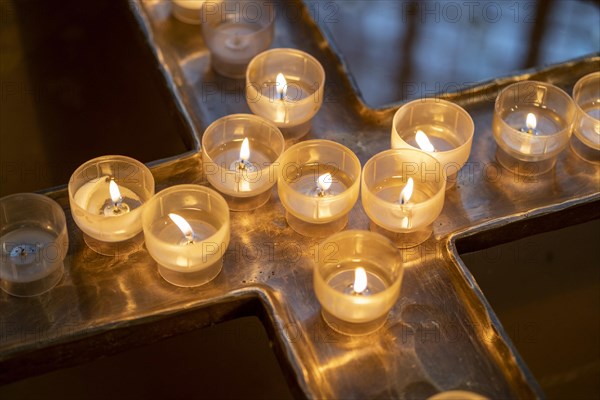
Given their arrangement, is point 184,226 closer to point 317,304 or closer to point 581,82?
point 317,304

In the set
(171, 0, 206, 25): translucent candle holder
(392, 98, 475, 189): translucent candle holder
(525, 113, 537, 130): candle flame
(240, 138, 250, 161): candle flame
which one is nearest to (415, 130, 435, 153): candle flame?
(392, 98, 475, 189): translucent candle holder

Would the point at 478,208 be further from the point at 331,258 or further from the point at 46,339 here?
the point at 46,339

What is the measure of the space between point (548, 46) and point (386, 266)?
3.70 feet

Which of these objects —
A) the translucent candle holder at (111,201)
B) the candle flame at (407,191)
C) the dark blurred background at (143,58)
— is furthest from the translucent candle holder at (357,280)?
the dark blurred background at (143,58)

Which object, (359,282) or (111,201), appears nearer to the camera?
(359,282)

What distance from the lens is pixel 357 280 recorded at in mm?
1444

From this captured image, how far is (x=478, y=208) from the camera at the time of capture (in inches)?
64.1

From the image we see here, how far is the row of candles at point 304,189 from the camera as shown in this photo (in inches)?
58.5

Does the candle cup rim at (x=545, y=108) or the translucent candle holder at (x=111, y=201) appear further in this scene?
the candle cup rim at (x=545, y=108)

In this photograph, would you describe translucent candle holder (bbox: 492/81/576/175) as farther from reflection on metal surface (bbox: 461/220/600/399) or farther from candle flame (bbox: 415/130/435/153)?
reflection on metal surface (bbox: 461/220/600/399)

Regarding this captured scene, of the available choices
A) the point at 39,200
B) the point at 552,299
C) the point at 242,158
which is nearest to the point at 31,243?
the point at 39,200

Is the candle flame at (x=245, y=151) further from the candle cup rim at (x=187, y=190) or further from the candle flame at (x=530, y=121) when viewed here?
the candle flame at (x=530, y=121)

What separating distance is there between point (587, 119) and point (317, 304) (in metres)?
0.63

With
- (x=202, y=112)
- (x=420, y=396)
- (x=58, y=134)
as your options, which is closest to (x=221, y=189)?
(x=202, y=112)
